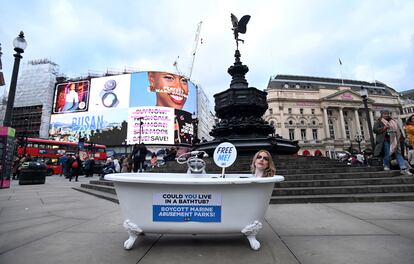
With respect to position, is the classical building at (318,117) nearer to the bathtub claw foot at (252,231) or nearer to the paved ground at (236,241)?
the paved ground at (236,241)

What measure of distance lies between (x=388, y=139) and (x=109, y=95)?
51.0m

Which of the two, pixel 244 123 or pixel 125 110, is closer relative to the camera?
pixel 244 123

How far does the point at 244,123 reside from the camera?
29.5 feet

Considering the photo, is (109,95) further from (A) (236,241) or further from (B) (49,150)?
(A) (236,241)

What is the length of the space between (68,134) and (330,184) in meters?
55.3

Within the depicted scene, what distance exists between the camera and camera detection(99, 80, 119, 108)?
4925 cm

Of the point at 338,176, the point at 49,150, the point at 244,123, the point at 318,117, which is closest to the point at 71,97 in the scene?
the point at 49,150

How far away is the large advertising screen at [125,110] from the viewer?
48000 mm

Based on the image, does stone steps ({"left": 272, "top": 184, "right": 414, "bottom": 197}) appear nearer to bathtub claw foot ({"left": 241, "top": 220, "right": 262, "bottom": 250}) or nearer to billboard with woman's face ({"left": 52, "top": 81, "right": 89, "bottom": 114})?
bathtub claw foot ({"left": 241, "top": 220, "right": 262, "bottom": 250})

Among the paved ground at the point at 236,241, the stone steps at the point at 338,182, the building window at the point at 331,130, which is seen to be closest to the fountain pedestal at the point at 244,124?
the stone steps at the point at 338,182

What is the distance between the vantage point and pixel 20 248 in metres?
2.47

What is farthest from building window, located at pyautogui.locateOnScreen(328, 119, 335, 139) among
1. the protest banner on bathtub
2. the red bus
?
the protest banner on bathtub

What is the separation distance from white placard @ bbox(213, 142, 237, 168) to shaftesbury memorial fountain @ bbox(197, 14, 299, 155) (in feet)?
17.2

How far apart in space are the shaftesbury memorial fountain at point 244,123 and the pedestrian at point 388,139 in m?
2.94
